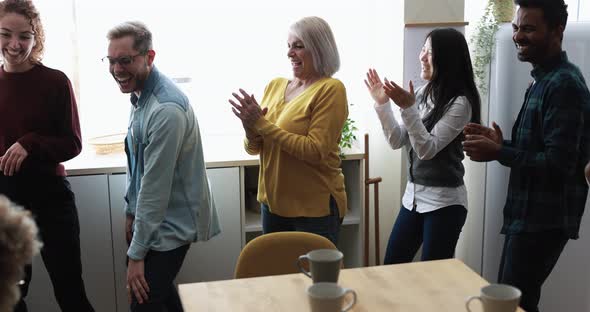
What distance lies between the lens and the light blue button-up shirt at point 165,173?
2043mm

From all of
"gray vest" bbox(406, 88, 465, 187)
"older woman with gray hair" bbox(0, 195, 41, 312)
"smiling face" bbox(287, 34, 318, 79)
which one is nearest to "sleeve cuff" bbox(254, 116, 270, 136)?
"smiling face" bbox(287, 34, 318, 79)

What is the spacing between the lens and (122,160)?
3049mm

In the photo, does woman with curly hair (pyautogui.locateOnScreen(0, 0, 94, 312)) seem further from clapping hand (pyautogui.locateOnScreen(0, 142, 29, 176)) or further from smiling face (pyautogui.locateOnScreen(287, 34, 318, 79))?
smiling face (pyautogui.locateOnScreen(287, 34, 318, 79))

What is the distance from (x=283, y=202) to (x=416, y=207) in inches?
20.4

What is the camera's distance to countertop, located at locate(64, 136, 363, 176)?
→ 292cm

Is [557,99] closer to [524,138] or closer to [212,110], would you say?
[524,138]

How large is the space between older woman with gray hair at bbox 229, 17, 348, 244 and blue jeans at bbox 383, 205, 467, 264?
0.28m

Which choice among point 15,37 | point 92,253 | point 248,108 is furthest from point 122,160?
point 248,108

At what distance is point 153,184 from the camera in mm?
2051

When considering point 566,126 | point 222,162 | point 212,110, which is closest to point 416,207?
point 566,126

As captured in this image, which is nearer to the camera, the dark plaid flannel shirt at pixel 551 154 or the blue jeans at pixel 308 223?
the dark plaid flannel shirt at pixel 551 154

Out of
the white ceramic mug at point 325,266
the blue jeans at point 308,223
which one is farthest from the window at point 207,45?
the white ceramic mug at point 325,266

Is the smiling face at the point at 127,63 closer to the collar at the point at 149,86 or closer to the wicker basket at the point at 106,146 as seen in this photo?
the collar at the point at 149,86

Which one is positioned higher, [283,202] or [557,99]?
[557,99]
